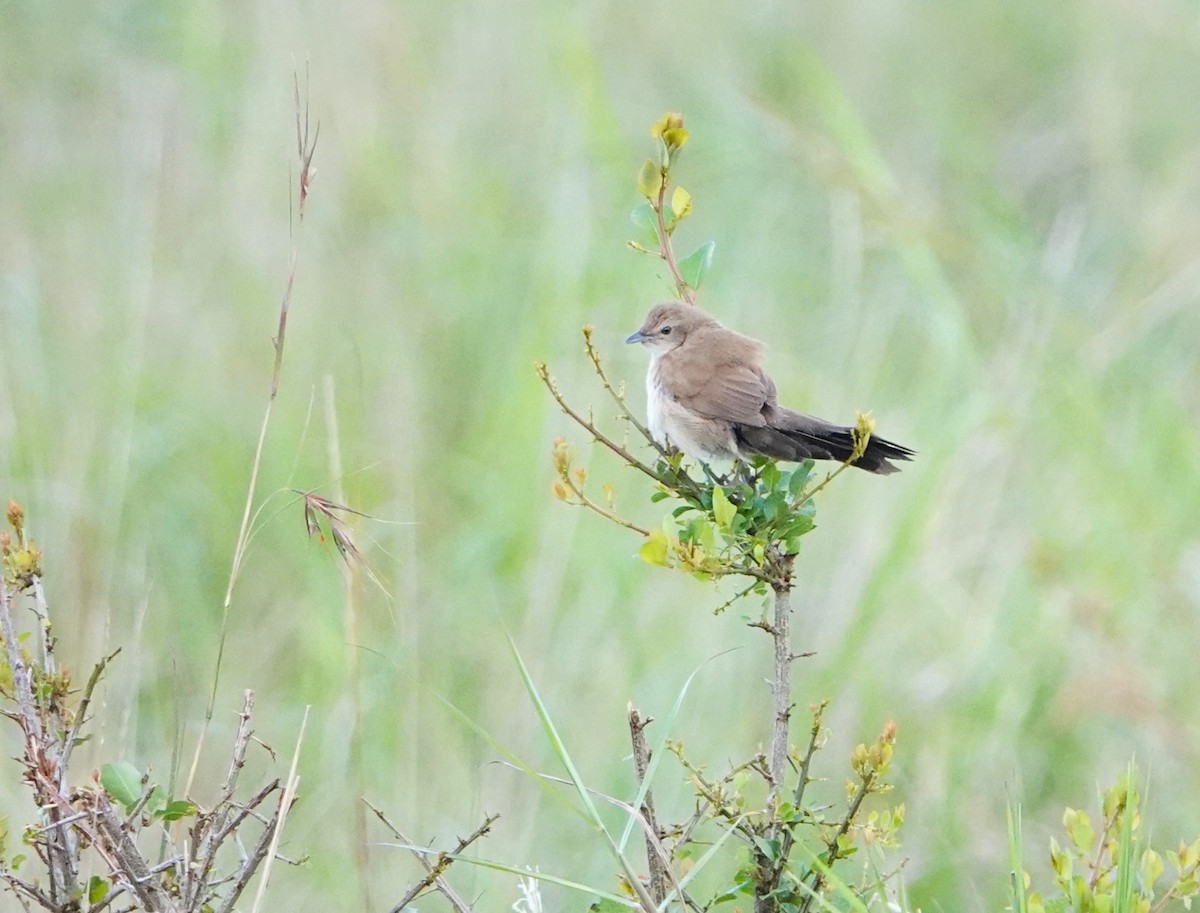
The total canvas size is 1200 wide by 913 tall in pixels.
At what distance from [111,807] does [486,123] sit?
4.09 metres

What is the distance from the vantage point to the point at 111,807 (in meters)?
1.63

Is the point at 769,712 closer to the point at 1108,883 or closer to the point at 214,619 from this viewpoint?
the point at 214,619

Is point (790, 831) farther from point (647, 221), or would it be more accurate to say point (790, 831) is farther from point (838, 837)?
point (647, 221)

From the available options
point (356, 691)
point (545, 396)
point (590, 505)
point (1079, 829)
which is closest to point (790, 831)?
point (1079, 829)

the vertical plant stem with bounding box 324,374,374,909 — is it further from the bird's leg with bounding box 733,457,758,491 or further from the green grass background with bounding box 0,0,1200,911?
the bird's leg with bounding box 733,457,758,491

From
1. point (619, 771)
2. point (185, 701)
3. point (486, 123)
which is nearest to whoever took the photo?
point (619, 771)

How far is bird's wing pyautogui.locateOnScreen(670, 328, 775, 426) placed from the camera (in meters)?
2.51

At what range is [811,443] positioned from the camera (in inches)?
90.1

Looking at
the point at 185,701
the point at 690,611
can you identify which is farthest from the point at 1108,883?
the point at 185,701

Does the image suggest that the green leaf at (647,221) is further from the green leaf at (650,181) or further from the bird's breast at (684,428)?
the bird's breast at (684,428)

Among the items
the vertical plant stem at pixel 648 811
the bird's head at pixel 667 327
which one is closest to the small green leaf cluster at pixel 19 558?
the vertical plant stem at pixel 648 811

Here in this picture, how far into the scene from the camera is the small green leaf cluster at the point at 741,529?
68.6 inches

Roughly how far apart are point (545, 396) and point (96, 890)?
7.73ft

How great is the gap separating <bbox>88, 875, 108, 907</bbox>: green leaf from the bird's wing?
1.23 metres
